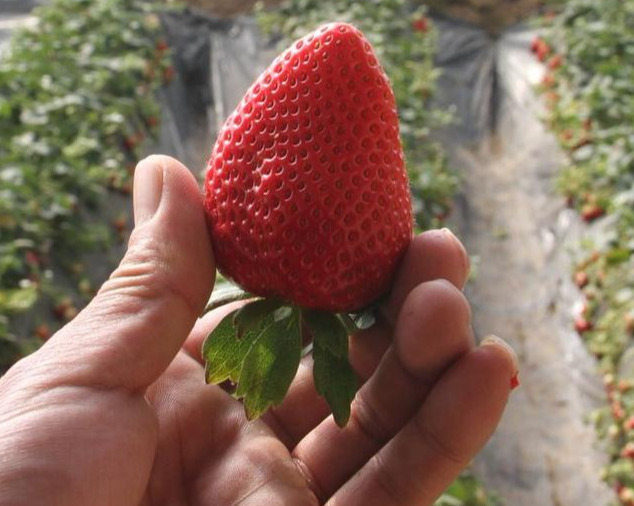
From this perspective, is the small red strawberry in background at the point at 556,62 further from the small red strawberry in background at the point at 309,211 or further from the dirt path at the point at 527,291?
the small red strawberry in background at the point at 309,211

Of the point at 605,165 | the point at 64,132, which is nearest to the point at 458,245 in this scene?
the point at 64,132

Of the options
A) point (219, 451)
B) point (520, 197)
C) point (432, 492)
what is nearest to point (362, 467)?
point (432, 492)

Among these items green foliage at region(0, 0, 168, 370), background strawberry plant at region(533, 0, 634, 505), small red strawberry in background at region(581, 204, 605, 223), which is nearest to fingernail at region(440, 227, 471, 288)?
green foliage at region(0, 0, 168, 370)

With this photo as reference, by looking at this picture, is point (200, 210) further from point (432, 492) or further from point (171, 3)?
point (171, 3)

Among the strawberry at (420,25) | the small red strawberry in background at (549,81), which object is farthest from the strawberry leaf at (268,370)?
the strawberry at (420,25)

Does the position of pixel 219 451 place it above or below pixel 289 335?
below

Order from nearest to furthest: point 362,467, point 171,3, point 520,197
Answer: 1. point 362,467
2. point 520,197
3. point 171,3

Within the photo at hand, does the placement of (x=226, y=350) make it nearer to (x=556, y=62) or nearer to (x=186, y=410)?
(x=186, y=410)

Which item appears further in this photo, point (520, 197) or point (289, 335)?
point (520, 197)
